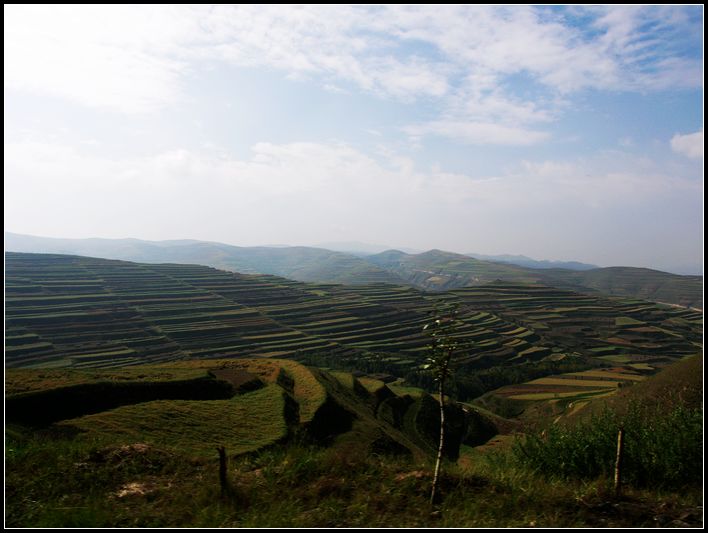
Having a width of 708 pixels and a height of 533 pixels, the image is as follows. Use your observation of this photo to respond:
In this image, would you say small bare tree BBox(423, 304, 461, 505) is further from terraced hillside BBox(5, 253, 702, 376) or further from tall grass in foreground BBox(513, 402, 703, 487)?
terraced hillside BBox(5, 253, 702, 376)

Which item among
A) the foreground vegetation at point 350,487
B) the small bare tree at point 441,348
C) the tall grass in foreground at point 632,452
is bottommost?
the tall grass in foreground at point 632,452

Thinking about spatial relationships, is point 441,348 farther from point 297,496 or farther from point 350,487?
point 297,496

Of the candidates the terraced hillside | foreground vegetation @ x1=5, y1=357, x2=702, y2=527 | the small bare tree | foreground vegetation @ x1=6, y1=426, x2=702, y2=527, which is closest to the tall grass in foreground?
foreground vegetation @ x1=5, y1=357, x2=702, y2=527

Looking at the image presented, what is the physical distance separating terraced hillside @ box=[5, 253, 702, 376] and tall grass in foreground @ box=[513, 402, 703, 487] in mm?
75744

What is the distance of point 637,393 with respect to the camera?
5288 cm

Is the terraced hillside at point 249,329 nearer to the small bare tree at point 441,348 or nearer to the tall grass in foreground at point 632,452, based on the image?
the tall grass in foreground at point 632,452

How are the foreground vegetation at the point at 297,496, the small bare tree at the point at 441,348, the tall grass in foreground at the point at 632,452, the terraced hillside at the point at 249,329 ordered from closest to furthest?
the foreground vegetation at the point at 297,496
the small bare tree at the point at 441,348
the tall grass in foreground at the point at 632,452
the terraced hillside at the point at 249,329

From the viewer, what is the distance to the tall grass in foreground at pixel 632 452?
1477 centimetres

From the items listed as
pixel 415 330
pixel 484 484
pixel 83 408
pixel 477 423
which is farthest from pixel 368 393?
pixel 415 330

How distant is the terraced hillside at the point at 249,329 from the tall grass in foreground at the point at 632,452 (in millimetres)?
75744

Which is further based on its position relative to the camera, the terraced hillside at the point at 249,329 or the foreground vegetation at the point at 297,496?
the terraced hillside at the point at 249,329

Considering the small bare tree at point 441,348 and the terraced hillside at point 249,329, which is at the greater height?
the small bare tree at point 441,348

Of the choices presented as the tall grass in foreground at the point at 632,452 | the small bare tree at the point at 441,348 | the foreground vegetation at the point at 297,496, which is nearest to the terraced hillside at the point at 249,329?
A: the tall grass in foreground at the point at 632,452

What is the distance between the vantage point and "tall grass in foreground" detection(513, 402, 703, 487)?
1477 centimetres
